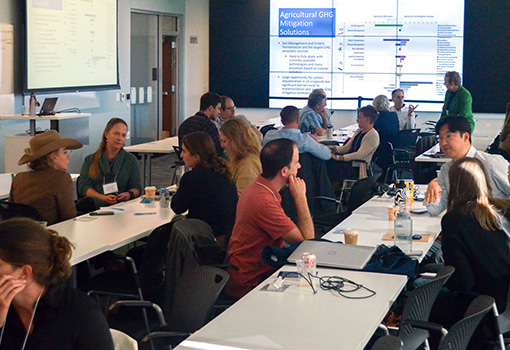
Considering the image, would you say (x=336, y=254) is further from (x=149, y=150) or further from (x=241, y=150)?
(x=149, y=150)

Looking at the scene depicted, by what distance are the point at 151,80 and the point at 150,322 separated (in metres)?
9.12

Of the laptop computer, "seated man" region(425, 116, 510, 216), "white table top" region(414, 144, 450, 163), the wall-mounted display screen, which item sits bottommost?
"white table top" region(414, 144, 450, 163)

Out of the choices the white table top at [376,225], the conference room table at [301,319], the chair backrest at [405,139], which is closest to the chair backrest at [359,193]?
the white table top at [376,225]

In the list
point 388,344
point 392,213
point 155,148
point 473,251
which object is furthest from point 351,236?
point 155,148

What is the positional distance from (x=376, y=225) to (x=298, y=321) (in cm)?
206

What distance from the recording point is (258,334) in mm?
2570

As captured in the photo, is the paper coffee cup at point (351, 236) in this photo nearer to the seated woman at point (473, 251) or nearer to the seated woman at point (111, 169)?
the seated woman at point (473, 251)

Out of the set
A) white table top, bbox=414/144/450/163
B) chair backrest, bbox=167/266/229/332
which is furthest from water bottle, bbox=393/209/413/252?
white table top, bbox=414/144/450/163

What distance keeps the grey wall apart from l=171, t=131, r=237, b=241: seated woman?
16.3 feet

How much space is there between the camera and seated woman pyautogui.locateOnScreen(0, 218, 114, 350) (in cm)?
215

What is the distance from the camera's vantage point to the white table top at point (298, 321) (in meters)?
2.49

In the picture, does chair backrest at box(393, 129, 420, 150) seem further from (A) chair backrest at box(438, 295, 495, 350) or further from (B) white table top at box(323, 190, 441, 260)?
(A) chair backrest at box(438, 295, 495, 350)

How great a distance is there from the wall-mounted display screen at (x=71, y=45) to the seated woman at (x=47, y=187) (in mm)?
4724

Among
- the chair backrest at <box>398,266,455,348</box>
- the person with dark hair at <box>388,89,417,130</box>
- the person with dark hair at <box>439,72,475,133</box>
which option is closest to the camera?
the chair backrest at <box>398,266,455,348</box>
